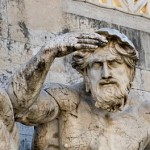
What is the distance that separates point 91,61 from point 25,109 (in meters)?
0.49

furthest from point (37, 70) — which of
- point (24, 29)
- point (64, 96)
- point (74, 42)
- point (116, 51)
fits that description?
point (24, 29)

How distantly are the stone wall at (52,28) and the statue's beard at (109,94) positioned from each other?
0.51 metres

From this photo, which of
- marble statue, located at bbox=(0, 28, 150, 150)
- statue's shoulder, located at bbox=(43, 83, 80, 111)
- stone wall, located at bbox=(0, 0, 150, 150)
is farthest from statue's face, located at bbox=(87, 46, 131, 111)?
stone wall, located at bbox=(0, 0, 150, 150)

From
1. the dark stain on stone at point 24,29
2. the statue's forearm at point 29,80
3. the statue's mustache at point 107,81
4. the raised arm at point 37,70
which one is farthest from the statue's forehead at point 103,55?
the dark stain on stone at point 24,29

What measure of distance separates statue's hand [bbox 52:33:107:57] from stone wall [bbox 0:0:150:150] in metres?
0.72

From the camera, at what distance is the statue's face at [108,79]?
4453 millimetres

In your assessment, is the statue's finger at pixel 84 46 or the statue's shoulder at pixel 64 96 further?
the statue's shoulder at pixel 64 96

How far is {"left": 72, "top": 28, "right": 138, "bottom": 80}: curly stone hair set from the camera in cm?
452

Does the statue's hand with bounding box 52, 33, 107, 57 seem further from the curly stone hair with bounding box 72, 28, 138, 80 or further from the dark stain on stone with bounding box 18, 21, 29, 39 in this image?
the dark stain on stone with bounding box 18, 21, 29, 39

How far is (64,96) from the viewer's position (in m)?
4.61

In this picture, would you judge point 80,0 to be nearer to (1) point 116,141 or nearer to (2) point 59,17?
(2) point 59,17

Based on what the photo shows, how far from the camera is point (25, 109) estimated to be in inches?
170

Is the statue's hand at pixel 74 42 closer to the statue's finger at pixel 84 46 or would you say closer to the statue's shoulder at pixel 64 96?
the statue's finger at pixel 84 46

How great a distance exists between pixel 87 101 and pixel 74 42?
0.61m
